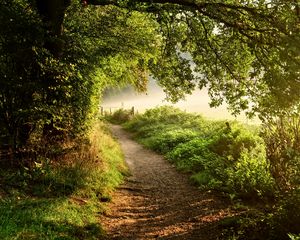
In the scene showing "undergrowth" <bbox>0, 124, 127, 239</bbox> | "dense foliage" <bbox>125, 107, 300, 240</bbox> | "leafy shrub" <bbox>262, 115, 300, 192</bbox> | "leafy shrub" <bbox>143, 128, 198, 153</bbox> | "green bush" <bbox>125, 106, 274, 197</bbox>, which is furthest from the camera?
"leafy shrub" <bbox>143, 128, 198, 153</bbox>

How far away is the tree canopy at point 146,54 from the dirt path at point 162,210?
8.42ft

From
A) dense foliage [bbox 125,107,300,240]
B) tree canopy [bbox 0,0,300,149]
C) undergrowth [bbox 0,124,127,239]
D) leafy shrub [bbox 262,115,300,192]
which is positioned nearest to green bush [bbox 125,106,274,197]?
dense foliage [bbox 125,107,300,240]

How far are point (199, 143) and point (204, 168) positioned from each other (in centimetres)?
336

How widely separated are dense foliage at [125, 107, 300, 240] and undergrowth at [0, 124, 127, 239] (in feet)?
9.83

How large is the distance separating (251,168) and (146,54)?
18.0ft

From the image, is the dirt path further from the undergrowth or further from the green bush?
the green bush

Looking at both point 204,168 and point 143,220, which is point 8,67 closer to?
point 143,220

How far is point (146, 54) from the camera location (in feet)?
43.5

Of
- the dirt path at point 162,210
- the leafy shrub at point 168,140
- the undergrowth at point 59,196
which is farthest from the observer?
the leafy shrub at point 168,140

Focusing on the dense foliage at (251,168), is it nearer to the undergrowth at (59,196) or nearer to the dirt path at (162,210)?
the dirt path at (162,210)

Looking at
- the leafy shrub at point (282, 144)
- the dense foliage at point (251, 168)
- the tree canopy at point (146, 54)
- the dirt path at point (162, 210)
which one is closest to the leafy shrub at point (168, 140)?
the dense foliage at point (251, 168)

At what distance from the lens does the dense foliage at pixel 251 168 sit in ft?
21.6

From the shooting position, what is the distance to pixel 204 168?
13578 mm

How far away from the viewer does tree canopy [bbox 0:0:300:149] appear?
773cm
